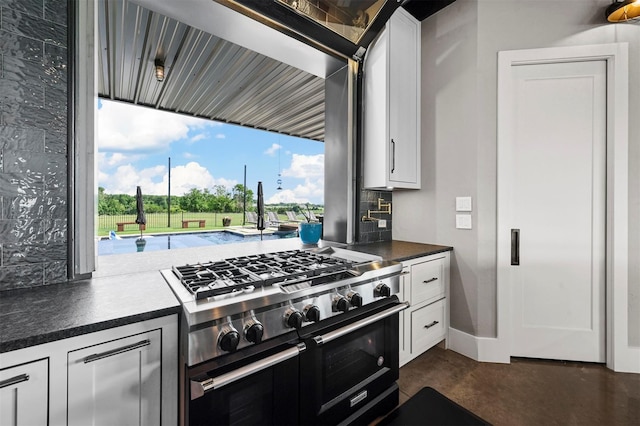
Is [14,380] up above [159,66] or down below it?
below

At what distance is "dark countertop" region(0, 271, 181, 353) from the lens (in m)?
0.74

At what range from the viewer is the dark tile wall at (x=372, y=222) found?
2396mm

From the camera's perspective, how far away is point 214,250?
6.39 ft

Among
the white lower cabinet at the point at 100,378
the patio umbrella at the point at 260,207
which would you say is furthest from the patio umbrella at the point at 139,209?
the white lower cabinet at the point at 100,378

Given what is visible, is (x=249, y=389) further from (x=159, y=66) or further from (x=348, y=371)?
(x=159, y=66)

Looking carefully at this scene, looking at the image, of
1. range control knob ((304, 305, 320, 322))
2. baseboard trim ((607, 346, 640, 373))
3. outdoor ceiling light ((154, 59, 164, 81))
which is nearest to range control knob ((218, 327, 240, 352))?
range control knob ((304, 305, 320, 322))

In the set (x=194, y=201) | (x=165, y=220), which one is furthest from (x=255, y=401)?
(x=194, y=201)

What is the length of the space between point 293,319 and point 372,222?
62.1 inches

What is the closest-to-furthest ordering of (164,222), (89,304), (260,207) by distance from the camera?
1. (89,304)
2. (164,222)
3. (260,207)

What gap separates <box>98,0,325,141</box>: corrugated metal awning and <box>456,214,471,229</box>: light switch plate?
2.24 metres

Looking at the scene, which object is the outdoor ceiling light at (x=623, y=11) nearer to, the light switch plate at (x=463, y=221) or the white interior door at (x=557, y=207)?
the white interior door at (x=557, y=207)

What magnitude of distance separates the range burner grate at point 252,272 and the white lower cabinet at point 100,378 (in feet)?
0.61

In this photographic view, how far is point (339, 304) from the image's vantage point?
1249mm

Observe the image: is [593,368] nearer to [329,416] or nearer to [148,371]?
[329,416]
